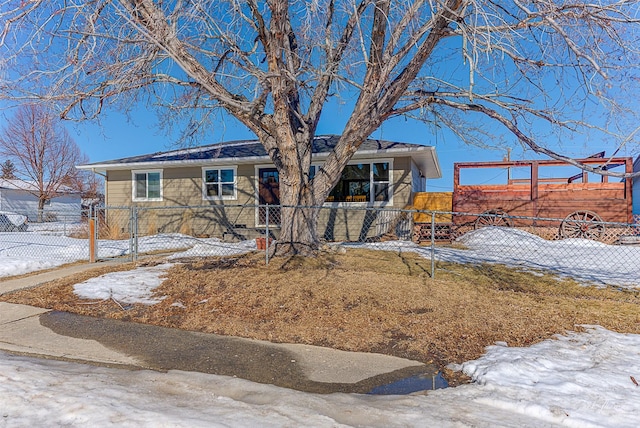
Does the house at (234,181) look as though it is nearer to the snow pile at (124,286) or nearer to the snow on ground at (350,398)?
the snow pile at (124,286)

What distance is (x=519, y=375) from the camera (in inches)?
109

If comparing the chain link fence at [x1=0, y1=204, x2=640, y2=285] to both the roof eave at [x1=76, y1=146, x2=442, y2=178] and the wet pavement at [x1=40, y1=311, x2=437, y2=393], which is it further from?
the wet pavement at [x1=40, y1=311, x2=437, y2=393]

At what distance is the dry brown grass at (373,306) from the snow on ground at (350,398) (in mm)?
528

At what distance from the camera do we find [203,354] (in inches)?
132

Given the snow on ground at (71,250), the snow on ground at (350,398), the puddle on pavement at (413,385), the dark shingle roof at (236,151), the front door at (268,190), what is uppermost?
the dark shingle roof at (236,151)

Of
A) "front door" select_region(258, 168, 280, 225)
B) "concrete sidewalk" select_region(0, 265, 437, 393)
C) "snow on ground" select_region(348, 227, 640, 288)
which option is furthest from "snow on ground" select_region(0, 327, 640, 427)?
"front door" select_region(258, 168, 280, 225)

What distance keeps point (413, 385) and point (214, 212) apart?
11647 mm

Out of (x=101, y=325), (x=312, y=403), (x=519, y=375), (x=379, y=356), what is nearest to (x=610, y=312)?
(x=519, y=375)

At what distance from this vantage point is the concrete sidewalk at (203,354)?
2.92m

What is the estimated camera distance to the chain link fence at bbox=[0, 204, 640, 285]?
8.17 m

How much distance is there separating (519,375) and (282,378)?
1886 mm

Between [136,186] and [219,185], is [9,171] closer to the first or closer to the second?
[136,186]

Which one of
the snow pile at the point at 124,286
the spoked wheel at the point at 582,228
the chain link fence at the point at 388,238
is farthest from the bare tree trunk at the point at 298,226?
the spoked wheel at the point at 582,228

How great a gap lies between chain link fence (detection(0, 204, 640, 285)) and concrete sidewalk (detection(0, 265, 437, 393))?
341 centimetres
